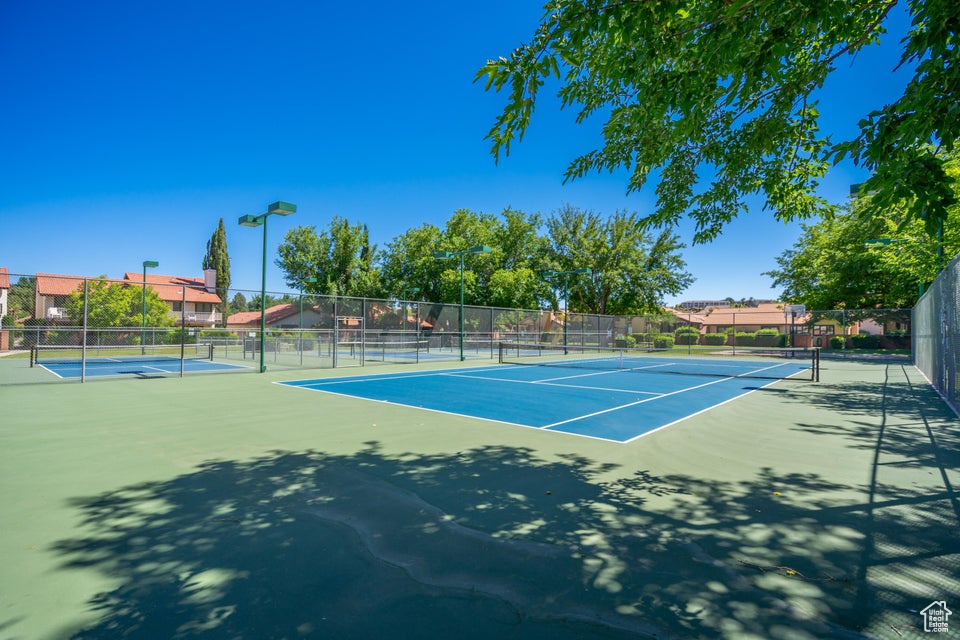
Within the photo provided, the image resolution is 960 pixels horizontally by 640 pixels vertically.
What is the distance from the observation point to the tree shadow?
2674mm

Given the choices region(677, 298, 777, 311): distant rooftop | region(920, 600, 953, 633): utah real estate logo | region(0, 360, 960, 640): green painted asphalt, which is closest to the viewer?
region(920, 600, 953, 633): utah real estate logo

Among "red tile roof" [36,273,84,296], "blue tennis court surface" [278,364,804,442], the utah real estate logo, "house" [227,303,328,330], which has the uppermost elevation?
"red tile roof" [36,273,84,296]

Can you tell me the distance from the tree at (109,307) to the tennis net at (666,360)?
626 inches

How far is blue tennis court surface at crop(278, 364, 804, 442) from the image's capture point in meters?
8.77

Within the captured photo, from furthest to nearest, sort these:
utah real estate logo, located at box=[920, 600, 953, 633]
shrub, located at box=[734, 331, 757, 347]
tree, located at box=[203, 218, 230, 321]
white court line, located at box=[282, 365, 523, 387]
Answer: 1. tree, located at box=[203, 218, 230, 321]
2. shrub, located at box=[734, 331, 757, 347]
3. white court line, located at box=[282, 365, 523, 387]
4. utah real estate logo, located at box=[920, 600, 953, 633]

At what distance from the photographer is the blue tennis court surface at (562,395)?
8.77 m

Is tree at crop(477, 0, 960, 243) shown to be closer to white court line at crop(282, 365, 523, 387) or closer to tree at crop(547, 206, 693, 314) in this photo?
white court line at crop(282, 365, 523, 387)

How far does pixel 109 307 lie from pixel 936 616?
22.5m

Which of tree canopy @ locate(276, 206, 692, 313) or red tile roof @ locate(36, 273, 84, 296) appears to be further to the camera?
tree canopy @ locate(276, 206, 692, 313)

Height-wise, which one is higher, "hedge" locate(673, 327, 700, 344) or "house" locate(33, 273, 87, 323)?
"house" locate(33, 273, 87, 323)

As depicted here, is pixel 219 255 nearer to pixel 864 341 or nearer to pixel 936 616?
pixel 864 341

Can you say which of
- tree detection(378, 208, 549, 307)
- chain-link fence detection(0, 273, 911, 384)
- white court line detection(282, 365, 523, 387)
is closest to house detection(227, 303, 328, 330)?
chain-link fence detection(0, 273, 911, 384)

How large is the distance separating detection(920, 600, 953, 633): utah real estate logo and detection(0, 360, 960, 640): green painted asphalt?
66 millimetres

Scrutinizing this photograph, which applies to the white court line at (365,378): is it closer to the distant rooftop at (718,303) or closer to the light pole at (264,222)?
the light pole at (264,222)
